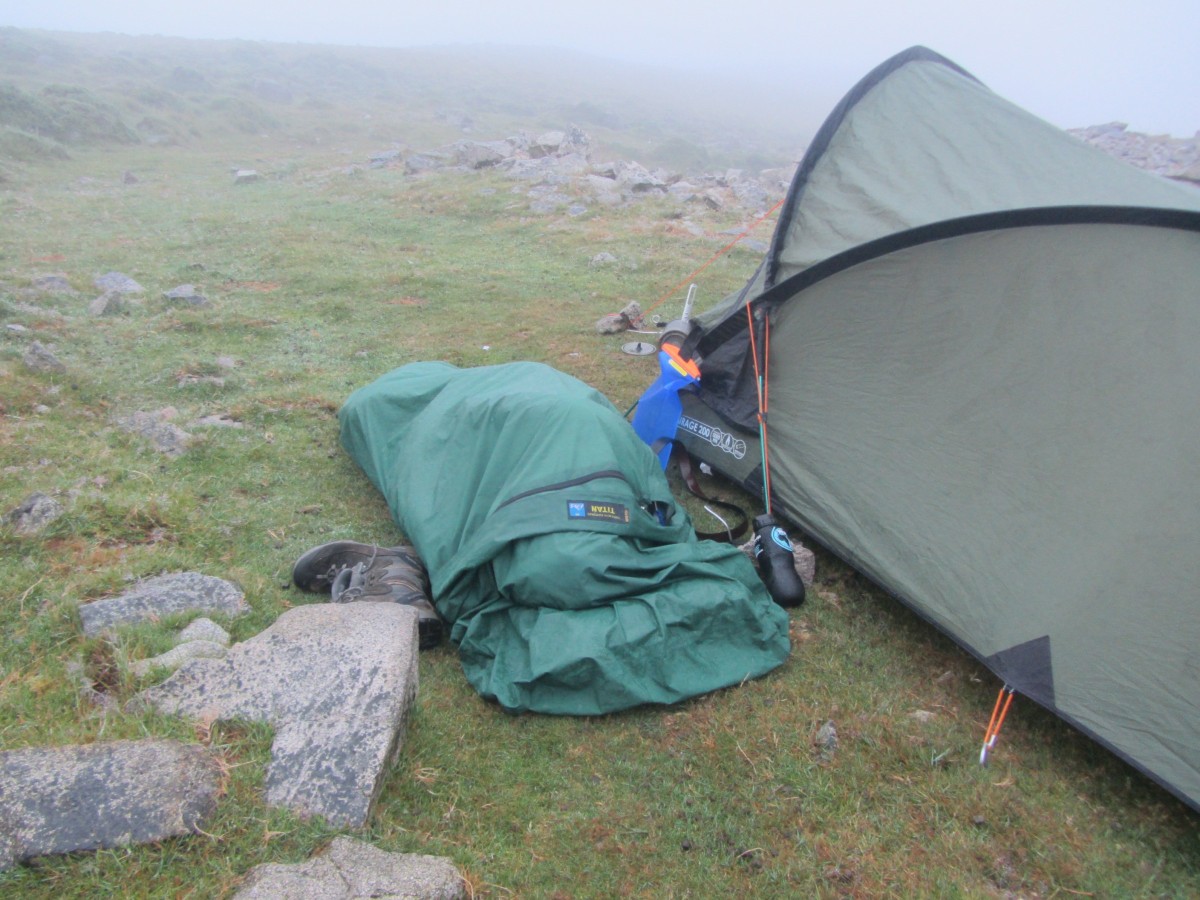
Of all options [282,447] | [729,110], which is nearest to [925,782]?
[282,447]

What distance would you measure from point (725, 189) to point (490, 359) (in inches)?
622

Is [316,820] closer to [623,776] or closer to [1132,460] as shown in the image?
[623,776]

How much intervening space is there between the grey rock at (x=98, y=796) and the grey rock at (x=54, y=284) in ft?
31.3

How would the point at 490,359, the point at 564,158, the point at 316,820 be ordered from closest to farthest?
the point at 316,820 < the point at 490,359 < the point at 564,158

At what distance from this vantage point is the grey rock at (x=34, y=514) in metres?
4.47

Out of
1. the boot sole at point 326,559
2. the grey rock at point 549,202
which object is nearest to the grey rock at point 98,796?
the boot sole at point 326,559

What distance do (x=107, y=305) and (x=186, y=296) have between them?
0.90 metres

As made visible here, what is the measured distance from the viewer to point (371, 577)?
173 inches

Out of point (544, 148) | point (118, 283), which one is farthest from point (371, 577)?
point (544, 148)

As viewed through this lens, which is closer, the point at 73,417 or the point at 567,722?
the point at 567,722

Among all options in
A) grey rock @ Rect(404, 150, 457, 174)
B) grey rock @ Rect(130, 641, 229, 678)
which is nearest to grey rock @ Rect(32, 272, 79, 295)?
grey rock @ Rect(130, 641, 229, 678)

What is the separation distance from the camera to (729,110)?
11056cm

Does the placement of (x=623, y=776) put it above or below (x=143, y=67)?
below

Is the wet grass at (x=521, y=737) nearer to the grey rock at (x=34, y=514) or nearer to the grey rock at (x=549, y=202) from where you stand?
the grey rock at (x=34, y=514)
